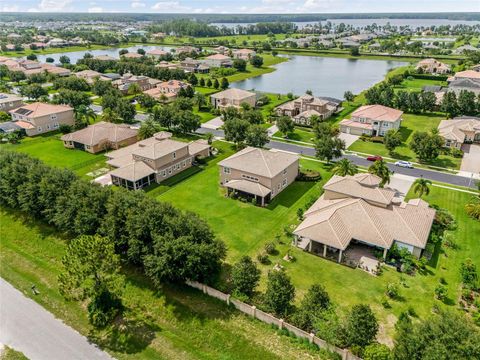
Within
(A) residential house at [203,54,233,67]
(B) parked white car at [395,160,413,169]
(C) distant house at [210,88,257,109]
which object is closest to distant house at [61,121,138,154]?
(C) distant house at [210,88,257,109]

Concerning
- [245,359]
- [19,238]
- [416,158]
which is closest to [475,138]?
[416,158]

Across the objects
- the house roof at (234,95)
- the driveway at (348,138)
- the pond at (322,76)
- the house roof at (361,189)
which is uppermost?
the house roof at (361,189)

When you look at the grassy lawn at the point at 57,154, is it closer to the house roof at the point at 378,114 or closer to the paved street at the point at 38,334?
the paved street at the point at 38,334

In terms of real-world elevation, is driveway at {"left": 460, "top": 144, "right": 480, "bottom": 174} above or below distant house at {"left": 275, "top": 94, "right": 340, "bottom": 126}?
below

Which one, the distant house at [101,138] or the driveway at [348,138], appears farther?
the driveway at [348,138]

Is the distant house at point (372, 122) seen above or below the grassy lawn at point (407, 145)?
above

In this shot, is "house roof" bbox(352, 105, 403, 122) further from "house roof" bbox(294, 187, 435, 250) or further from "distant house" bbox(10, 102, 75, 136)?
"distant house" bbox(10, 102, 75, 136)

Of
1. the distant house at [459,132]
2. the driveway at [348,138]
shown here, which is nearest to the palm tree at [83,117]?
the driveway at [348,138]
